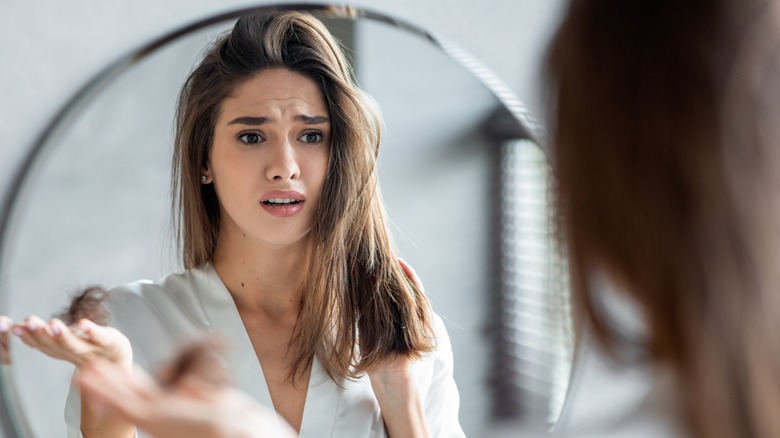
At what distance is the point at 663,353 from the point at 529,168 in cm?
32

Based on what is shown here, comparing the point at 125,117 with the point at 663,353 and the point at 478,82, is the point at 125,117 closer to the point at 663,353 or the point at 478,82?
the point at 478,82

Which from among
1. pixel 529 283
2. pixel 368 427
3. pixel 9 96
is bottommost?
pixel 368 427

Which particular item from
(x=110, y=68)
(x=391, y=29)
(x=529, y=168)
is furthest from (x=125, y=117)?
(x=529, y=168)

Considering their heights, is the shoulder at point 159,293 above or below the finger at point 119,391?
above

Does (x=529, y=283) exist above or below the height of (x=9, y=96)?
below

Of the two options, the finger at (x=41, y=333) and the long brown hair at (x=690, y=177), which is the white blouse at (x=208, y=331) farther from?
the long brown hair at (x=690, y=177)

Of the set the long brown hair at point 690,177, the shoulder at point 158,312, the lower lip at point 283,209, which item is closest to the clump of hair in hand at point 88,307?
the shoulder at point 158,312

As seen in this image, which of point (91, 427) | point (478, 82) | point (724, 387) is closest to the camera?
point (724, 387)

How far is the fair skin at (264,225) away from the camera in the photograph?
519mm

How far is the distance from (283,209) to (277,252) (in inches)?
1.1

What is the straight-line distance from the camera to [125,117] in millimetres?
545

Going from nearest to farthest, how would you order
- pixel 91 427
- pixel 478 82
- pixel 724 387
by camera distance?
pixel 724 387 < pixel 91 427 < pixel 478 82

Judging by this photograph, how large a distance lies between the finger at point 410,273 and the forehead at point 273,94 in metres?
0.12

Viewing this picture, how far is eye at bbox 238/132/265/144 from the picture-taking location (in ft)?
1.72
